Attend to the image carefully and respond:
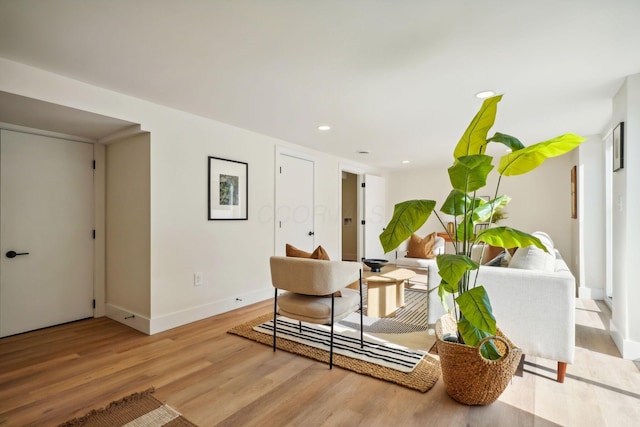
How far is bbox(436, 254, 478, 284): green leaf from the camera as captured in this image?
1.74 metres

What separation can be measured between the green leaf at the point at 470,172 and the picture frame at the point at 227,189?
2.65m

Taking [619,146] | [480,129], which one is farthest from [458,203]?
[619,146]

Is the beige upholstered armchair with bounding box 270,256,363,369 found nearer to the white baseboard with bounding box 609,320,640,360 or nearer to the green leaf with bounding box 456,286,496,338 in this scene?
the green leaf with bounding box 456,286,496,338

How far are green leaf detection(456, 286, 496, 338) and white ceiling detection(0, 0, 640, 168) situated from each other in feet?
4.95

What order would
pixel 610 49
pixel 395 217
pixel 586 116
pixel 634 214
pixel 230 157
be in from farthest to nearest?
pixel 230 157 < pixel 586 116 < pixel 634 214 < pixel 610 49 < pixel 395 217

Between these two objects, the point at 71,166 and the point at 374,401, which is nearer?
the point at 374,401

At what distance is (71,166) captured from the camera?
351cm

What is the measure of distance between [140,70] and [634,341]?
439 centimetres

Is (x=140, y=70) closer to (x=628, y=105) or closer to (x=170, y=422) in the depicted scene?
(x=170, y=422)

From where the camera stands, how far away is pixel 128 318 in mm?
3363

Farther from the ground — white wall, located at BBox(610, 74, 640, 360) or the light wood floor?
white wall, located at BBox(610, 74, 640, 360)

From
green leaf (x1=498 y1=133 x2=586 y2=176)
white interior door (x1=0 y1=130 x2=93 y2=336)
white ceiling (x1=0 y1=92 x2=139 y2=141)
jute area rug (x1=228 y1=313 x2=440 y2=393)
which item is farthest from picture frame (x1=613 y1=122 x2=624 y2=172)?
white interior door (x1=0 y1=130 x2=93 y2=336)

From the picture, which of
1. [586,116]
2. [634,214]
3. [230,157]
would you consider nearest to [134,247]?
[230,157]

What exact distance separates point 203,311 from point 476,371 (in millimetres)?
2763
